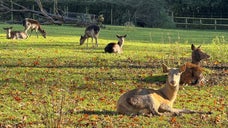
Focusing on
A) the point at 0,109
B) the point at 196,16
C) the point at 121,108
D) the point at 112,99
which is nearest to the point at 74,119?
the point at 121,108

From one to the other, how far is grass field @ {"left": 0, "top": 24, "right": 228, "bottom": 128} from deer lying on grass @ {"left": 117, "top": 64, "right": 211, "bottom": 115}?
0.18 m

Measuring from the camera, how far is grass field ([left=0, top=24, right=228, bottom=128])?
9.64 metres

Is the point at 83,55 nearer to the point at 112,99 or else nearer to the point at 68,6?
the point at 112,99

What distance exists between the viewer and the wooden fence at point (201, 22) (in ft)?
176

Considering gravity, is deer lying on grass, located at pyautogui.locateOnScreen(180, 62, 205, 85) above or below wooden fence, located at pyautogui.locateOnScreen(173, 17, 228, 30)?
below

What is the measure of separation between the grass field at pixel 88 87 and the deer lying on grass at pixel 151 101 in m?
0.18

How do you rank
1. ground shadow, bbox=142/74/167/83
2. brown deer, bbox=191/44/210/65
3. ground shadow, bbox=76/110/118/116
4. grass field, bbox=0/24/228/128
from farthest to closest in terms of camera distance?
1. brown deer, bbox=191/44/210/65
2. ground shadow, bbox=142/74/167/83
3. ground shadow, bbox=76/110/118/116
4. grass field, bbox=0/24/228/128

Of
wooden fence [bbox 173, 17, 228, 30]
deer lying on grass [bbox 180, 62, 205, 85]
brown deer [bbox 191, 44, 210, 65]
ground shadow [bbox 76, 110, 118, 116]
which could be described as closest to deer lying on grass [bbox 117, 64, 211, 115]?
ground shadow [bbox 76, 110, 118, 116]

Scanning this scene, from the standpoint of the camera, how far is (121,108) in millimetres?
10094

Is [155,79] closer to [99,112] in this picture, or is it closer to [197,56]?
[197,56]

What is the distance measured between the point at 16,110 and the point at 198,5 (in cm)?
4957

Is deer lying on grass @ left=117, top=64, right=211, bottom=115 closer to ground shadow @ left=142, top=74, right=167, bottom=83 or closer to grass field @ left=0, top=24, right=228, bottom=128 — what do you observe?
grass field @ left=0, top=24, right=228, bottom=128

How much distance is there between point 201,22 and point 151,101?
46.6 m

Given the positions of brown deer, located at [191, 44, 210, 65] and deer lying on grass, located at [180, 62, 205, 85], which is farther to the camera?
brown deer, located at [191, 44, 210, 65]
